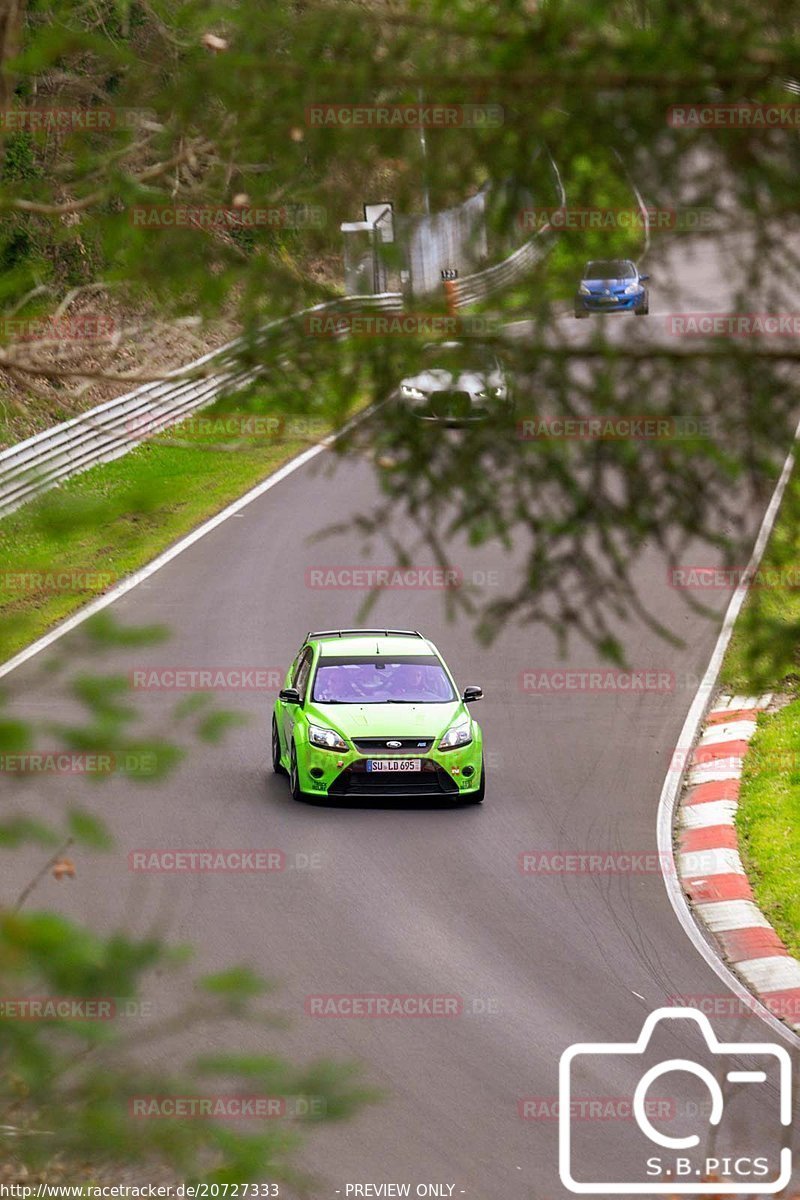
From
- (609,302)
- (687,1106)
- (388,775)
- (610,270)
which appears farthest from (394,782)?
(610,270)

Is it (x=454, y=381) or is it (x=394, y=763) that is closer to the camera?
(x=454, y=381)

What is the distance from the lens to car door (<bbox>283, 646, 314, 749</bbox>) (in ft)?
51.4

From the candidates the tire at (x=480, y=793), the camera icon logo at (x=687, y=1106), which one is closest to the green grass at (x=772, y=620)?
the camera icon logo at (x=687, y=1106)

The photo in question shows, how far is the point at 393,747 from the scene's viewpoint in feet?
49.8

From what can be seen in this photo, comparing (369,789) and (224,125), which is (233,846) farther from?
(224,125)

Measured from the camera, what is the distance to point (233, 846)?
1422 centimetres

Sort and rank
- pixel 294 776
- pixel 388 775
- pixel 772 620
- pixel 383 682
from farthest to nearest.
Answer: pixel 383 682 < pixel 294 776 < pixel 388 775 < pixel 772 620

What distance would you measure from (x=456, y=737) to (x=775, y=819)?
3.26 m

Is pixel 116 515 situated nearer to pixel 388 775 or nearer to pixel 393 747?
pixel 393 747

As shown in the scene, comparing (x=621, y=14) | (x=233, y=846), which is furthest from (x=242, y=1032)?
(x=621, y=14)

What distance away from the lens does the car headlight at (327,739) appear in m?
15.1

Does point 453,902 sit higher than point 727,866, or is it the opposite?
point 453,902

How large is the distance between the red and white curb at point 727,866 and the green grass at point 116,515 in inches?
210

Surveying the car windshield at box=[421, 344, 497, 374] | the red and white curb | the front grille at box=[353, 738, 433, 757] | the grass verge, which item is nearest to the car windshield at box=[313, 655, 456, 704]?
the front grille at box=[353, 738, 433, 757]
